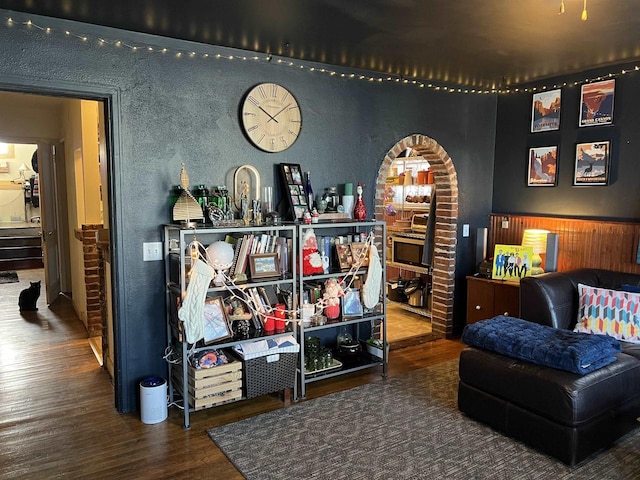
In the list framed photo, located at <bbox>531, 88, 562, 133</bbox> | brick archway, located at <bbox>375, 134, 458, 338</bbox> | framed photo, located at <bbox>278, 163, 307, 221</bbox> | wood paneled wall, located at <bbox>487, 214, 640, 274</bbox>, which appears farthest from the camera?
brick archway, located at <bbox>375, 134, 458, 338</bbox>

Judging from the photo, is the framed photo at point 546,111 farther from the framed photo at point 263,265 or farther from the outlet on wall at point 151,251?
the outlet on wall at point 151,251

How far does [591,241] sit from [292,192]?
8.65 feet

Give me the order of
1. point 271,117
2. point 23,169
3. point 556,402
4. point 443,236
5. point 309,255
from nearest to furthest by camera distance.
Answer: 1. point 556,402
2. point 309,255
3. point 271,117
4. point 443,236
5. point 23,169

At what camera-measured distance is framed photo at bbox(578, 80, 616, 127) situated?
4.17 metres

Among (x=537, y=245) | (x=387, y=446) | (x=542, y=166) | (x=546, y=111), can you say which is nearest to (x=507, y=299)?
(x=537, y=245)

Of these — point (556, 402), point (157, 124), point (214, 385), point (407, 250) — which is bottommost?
point (214, 385)

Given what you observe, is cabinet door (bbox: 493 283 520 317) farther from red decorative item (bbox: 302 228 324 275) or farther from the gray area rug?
red decorative item (bbox: 302 228 324 275)

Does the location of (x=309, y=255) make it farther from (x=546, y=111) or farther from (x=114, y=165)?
(x=546, y=111)

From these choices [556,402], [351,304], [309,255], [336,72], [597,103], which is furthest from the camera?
[597,103]

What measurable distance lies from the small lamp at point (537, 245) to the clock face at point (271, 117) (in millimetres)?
2357

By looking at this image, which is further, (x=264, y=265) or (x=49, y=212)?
(x=49, y=212)

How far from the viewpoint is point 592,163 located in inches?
170

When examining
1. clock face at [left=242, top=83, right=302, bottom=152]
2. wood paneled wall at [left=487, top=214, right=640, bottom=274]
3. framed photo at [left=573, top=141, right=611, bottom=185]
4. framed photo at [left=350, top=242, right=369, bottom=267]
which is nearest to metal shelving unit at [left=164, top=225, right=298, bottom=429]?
framed photo at [left=350, top=242, right=369, bottom=267]

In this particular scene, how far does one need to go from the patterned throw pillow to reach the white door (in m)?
6.16
